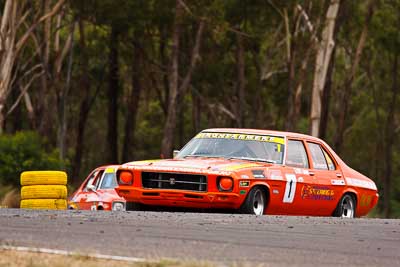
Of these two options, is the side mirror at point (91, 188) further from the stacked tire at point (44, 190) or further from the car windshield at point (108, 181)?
the stacked tire at point (44, 190)

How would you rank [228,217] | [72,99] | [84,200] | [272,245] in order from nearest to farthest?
1. [272,245]
2. [228,217]
3. [84,200]
4. [72,99]

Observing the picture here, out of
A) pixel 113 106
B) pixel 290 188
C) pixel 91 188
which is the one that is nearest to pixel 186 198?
pixel 290 188

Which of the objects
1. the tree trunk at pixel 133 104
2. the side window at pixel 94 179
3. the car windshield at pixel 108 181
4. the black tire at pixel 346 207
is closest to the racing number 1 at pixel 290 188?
the black tire at pixel 346 207

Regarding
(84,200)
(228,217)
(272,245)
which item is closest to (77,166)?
(84,200)

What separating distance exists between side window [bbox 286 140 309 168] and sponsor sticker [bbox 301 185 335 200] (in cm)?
33

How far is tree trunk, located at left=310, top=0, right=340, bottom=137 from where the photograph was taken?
3688 centimetres

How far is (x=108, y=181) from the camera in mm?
20141

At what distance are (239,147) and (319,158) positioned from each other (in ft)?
4.85

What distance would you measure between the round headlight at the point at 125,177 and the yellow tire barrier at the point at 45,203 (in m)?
2.60

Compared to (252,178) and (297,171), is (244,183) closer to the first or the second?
(252,178)

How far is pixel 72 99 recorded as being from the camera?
5812 cm

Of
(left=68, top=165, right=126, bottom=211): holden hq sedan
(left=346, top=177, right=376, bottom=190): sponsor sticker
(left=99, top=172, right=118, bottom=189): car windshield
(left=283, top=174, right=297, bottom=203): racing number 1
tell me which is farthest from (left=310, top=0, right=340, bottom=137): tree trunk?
(left=283, top=174, right=297, bottom=203): racing number 1

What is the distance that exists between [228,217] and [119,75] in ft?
123

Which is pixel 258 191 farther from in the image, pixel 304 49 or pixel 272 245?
pixel 304 49
